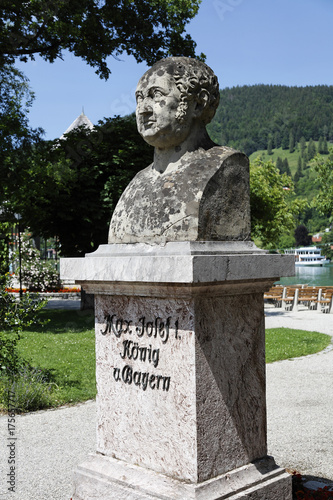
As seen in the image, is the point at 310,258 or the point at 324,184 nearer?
the point at 324,184

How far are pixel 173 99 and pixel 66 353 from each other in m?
8.49

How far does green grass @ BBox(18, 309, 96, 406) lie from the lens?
837 centimetres

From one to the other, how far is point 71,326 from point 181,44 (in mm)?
9047

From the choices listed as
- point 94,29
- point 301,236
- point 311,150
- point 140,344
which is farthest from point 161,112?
point 311,150

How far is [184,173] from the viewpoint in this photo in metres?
3.86

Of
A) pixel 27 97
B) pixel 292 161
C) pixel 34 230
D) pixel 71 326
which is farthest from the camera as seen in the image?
pixel 292 161

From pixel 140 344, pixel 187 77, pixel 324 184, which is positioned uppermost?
pixel 324 184

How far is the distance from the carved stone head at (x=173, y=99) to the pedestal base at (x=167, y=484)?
7.49ft

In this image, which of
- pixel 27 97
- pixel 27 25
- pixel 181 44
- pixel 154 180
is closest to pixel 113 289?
pixel 154 180

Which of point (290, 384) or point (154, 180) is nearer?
point (154, 180)

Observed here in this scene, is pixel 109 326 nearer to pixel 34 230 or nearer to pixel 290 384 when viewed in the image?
pixel 290 384

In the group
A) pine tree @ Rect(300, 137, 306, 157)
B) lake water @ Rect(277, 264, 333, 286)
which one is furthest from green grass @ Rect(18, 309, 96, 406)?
pine tree @ Rect(300, 137, 306, 157)

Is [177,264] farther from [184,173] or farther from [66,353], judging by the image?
[66,353]

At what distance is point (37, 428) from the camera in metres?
6.78
